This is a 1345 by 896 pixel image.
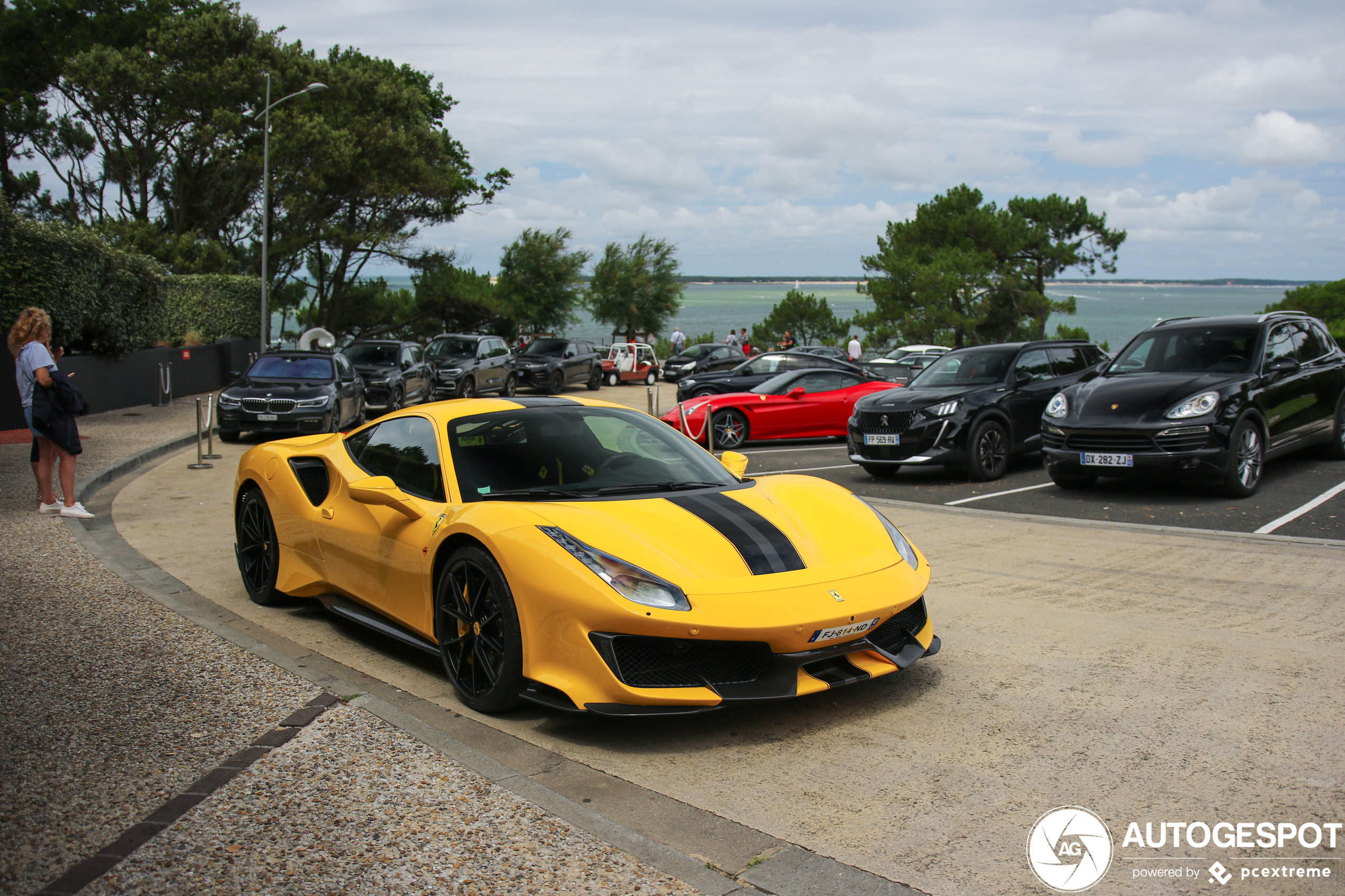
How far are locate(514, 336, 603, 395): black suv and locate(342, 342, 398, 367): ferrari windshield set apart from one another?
843 centimetres

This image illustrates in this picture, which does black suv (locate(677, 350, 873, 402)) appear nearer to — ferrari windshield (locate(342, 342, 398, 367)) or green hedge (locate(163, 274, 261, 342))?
ferrari windshield (locate(342, 342, 398, 367))

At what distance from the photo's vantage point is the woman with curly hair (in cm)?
902

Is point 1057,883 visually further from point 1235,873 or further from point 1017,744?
point 1017,744

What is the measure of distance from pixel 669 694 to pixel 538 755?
0.57 meters

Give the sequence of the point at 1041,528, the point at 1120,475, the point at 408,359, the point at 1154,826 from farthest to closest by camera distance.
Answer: the point at 408,359 → the point at 1120,475 → the point at 1041,528 → the point at 1154,826

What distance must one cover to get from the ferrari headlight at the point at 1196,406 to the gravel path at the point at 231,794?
832 cm

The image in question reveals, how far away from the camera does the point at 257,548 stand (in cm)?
638

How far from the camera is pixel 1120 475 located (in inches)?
400

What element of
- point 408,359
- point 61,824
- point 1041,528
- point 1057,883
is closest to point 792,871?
point 1057,883

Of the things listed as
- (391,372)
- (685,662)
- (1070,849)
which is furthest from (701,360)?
(1070,849)

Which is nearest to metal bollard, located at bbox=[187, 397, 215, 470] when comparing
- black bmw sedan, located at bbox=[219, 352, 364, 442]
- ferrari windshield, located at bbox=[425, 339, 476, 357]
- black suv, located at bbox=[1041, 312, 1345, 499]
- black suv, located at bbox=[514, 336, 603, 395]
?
black bmw sedan, located at bbox=[219, 352, 364, 442]

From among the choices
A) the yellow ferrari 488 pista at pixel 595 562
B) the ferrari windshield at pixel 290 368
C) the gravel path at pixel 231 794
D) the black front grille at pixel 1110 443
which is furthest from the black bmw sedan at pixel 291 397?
the gravel path at pixel 231 794

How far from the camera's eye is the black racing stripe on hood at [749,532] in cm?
419

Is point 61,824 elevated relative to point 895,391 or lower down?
lower down
